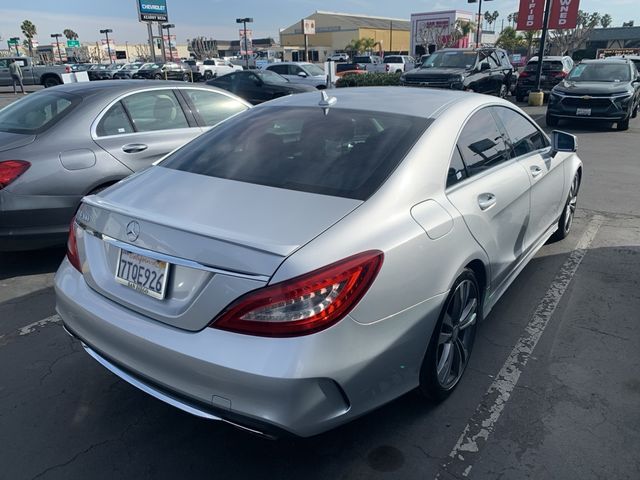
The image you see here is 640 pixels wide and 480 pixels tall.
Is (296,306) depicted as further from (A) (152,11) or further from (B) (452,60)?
(A) (152,11)

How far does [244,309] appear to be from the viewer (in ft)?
6.08

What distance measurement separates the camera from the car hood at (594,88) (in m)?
12.1

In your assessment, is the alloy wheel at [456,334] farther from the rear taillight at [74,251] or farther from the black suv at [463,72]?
the black suv at [463,72]

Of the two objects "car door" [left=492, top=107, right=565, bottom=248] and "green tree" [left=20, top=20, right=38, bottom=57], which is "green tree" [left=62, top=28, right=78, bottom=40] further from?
"car door" [left=492, top=107, right=565, bottom=248]

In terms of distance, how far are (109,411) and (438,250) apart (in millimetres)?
1882

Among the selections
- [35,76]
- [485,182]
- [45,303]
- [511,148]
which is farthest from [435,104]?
[35,76]

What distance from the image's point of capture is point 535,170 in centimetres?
370

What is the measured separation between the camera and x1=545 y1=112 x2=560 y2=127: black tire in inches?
503

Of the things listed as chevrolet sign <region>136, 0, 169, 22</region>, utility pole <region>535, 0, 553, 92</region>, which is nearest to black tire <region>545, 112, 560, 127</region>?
utility pole <region>535, 0, 553, 92</region>

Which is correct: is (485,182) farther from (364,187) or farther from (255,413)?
(255,413)

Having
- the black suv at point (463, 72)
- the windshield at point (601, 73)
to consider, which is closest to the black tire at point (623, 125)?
the windshield at point (601, 73)

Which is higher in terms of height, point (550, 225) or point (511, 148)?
point (511, 148)

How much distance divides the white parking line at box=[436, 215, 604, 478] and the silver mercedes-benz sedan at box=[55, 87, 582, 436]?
224 mm

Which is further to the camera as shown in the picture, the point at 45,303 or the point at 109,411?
the point at 45,303
